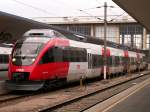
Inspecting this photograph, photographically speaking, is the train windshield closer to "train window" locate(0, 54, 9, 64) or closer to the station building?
"train window" locate(0, 54, 9, 64)

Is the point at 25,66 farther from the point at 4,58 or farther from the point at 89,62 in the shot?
the point at 89,62

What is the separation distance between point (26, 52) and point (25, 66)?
896 millimetres

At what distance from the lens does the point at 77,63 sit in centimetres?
3184

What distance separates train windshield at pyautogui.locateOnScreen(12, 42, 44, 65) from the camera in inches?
1011

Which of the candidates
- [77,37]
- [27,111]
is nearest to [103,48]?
[77,37]

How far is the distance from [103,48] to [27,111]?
27.0m

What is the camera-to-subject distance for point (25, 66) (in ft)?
83.8

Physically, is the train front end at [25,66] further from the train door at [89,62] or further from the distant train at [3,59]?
the train door at [89,62]

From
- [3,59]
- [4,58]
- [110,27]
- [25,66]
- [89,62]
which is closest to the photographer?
[25,66]

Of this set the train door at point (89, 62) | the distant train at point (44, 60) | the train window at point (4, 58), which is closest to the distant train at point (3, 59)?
the train window at point (4, 58)

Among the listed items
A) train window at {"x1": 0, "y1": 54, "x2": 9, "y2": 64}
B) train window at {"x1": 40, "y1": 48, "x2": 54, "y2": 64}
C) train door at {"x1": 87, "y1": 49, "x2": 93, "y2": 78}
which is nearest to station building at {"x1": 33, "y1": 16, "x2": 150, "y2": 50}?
train door at {"x1": 87, "y1": 49, "x2": 93, "y2": 78}

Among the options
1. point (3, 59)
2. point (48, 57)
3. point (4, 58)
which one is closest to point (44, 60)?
point (48, 57)

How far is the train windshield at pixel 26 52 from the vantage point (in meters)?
25.7

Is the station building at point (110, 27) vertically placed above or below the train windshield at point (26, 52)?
above
